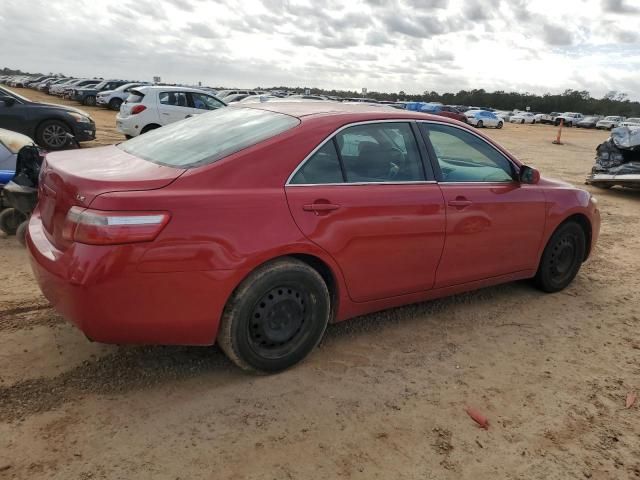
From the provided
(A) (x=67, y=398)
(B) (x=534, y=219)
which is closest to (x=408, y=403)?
(A) (x=67, y=398)

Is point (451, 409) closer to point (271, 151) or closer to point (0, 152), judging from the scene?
point (271, 151)

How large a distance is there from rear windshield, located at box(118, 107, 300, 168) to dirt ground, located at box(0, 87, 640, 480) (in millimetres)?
1244

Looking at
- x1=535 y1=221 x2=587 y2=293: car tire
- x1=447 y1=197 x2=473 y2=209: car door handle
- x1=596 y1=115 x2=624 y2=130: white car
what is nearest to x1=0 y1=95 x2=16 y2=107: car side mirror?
x1=447 y1=197 x2=473 y2=209: car door handle

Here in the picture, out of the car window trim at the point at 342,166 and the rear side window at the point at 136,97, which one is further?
the rear side window at the point at 136,97

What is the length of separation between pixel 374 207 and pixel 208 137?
3.74 feet

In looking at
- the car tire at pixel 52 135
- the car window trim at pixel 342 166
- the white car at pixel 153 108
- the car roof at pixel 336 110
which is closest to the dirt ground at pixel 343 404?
the car window trim at pixel 342 166

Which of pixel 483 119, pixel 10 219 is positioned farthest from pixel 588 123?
pixel 10 219

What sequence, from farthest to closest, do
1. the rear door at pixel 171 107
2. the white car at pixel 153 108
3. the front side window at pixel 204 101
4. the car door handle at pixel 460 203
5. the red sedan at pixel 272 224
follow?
the front side window at pixel 204 101 < the rear door at pixel 171 107 < the white car at pixel 153 108 < the car door handle at pixel 460 203 < the red sedan at pixel 272 224

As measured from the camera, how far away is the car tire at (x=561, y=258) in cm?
474

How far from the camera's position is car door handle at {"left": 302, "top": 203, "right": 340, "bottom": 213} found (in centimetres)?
310

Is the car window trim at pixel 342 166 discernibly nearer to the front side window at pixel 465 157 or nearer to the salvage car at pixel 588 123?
the front side window at pixel 465 157

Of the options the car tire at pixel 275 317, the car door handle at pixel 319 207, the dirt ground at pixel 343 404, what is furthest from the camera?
the car door handle at pixel 319 207

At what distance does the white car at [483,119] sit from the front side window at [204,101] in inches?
1106

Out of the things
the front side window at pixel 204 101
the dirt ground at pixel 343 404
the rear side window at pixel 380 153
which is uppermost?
the front side window at pixel 204 101
